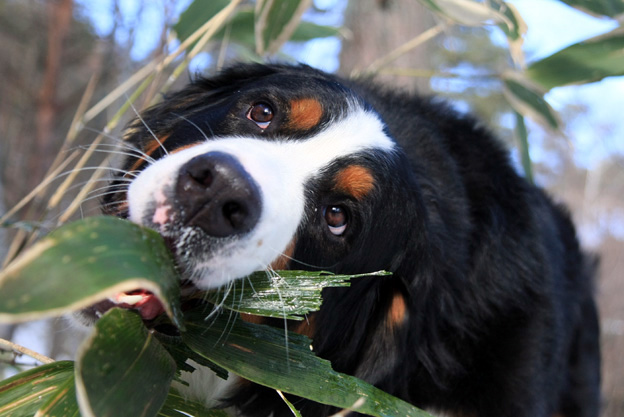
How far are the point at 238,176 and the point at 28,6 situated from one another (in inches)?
262

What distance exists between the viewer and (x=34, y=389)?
53.0 inches

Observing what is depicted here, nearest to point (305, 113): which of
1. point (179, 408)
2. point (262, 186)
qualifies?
point (262, 186)

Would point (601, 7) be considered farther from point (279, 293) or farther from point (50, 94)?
point (50, 94)

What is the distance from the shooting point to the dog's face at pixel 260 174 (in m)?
1.54

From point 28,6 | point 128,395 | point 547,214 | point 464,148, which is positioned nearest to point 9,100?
point 28,6

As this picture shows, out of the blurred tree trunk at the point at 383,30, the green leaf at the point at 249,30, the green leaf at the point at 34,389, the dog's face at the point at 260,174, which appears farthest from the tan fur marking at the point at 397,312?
the blurred tree trunk at the point at 383,30

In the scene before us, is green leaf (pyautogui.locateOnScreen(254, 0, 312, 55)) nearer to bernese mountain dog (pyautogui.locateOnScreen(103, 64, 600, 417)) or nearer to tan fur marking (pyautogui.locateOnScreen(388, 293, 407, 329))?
bernese mountain dog (pyautogui.locateOnScreen(103, 64, 600, 417))

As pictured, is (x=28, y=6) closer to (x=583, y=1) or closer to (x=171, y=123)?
(x=171, y=123)

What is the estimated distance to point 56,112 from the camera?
5258mm

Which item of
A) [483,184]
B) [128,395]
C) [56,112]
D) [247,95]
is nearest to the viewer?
[128,395]

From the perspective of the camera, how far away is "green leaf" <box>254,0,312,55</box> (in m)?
2.88

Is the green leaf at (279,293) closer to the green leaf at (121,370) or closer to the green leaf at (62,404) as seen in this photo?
the green leaf at (121,370)

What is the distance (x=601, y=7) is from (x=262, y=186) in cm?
201

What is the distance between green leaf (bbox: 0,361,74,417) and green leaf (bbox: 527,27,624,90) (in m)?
2.75
